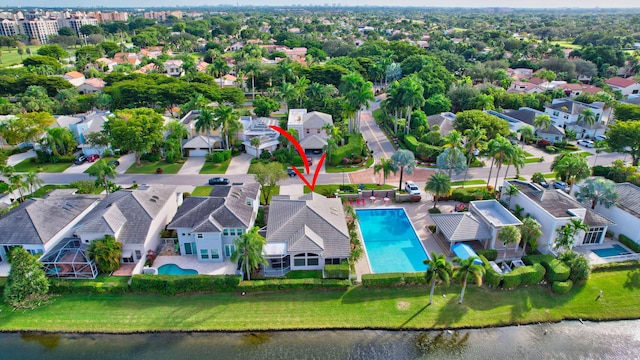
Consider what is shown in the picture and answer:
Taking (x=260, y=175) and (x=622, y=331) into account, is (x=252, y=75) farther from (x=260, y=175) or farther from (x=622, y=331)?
(x=622, y=331)

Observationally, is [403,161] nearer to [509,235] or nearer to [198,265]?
[509,235]

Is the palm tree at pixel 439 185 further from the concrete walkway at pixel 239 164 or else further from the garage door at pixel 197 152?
the garage door at pixel 197 152

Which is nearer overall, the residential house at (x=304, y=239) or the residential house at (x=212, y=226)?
the residential house at (x=304, y=239)

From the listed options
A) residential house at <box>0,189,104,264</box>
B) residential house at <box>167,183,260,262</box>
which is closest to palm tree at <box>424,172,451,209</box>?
residential house at <box>167,183,260,262</box>

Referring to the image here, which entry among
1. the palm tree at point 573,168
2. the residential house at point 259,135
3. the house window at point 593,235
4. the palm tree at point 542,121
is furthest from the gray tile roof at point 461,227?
the palm tree at point 542,121

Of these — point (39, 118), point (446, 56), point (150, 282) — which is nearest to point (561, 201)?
point (150, 282)

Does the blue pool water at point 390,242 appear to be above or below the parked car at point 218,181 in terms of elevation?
below

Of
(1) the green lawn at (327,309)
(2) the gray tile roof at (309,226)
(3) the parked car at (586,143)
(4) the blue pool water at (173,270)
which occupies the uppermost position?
(2) the gray tile roof at (309,226)

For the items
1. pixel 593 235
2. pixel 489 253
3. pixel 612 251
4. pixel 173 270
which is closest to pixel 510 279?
pixel 489 253
